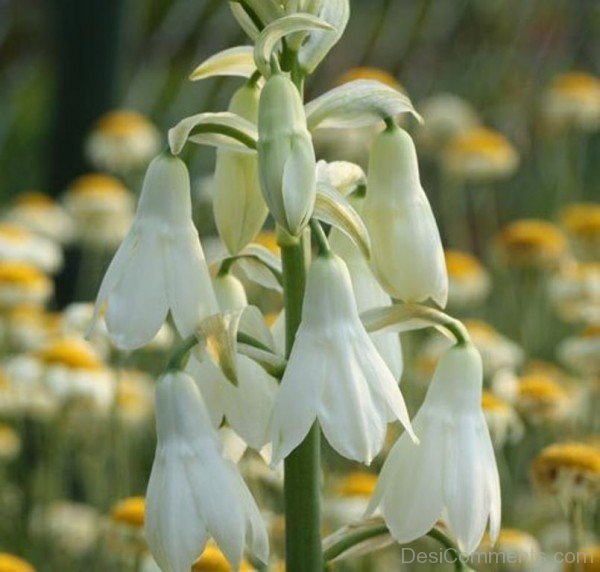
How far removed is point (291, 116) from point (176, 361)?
7.2 inches

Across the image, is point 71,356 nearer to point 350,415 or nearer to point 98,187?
point 98,187

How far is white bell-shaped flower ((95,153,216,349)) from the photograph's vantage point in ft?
3.97

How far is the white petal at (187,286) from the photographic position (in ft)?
3.98

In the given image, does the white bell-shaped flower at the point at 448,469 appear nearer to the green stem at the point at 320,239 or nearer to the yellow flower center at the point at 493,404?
the green stem at the point at 320,239

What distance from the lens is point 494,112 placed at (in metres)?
5.54

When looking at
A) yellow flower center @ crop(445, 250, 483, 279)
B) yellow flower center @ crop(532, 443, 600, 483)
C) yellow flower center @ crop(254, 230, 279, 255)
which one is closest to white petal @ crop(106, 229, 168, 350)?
yellow flower center @ crop(532, 443, 600, 483)

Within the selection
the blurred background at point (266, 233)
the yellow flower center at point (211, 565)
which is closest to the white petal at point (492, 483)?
the yellow flower center at point (211, 565)

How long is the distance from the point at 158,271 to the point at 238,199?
10cm

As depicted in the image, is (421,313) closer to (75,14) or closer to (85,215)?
(85,215)

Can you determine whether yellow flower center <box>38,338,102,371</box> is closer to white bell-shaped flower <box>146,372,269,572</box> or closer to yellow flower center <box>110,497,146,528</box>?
yellow flower center <box>110,497,146,528</box>

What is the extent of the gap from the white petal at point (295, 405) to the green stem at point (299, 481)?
9 centimetres

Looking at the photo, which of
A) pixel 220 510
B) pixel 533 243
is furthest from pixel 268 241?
pixel 220 510

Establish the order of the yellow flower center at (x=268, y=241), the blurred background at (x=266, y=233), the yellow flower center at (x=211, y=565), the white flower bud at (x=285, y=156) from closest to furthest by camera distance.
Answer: the white flower bud at (x=285, y=156)
the yellow flower center at (x=211, y=565)
the blurred background at (x=266, y=233)
the yellow flower center at (x=268, y=241)

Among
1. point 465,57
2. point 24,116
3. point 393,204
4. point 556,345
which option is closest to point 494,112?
point 465,57
